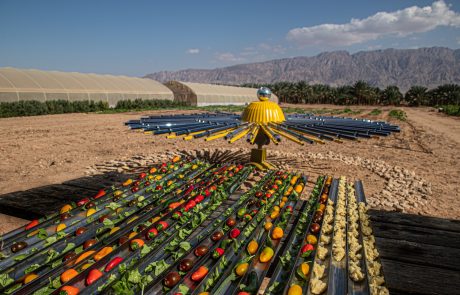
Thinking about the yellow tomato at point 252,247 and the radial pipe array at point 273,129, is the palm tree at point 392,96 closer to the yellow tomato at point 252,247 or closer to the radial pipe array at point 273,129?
the radial pipe array at point 273,129

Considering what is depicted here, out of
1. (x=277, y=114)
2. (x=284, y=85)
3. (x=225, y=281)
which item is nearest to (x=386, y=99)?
(x=284, y=85)

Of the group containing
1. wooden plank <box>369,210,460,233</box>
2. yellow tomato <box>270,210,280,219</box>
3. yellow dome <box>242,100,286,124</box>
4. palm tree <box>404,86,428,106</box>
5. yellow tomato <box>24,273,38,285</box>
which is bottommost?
wooden plank <box>369,210,460,233</box>

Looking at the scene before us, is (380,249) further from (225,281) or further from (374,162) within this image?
(374,162)

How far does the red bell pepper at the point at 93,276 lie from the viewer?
2447mm

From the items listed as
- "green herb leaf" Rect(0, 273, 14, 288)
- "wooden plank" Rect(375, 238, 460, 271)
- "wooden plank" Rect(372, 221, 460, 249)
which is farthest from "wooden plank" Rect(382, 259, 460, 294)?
"green herb leaf" Rect(0, 273, 14, 288)

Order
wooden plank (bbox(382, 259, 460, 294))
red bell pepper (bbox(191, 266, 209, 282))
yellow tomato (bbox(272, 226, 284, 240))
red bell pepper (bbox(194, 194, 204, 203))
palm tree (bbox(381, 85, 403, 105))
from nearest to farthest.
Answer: red bell pepper (bbox(191, 266, 209, 282)), wooden plank (bbox(382, 259, 460, 294)), yellow tomato (bbox(272, 226, 284, 240)), red bell pepper (bbox(194, 194, 204, 203)), palm tree (bbox(381, 85, 403, 105))

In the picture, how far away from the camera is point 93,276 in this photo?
2486 mm

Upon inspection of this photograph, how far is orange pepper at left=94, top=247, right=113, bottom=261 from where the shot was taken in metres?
2.88

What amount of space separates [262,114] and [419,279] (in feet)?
14.2

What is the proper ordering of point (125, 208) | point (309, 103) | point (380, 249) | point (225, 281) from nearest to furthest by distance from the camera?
point (225, 281)
point (380, 249)
point (125, 208)
point (309, 103)

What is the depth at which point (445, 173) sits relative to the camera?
9977mm

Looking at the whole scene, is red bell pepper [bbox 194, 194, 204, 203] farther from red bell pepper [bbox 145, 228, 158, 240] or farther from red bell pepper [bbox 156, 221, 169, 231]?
red bell pepper [bbox 145, 228, 158, 240]

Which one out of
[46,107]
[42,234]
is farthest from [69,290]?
[46,107]

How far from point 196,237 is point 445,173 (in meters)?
10.2
